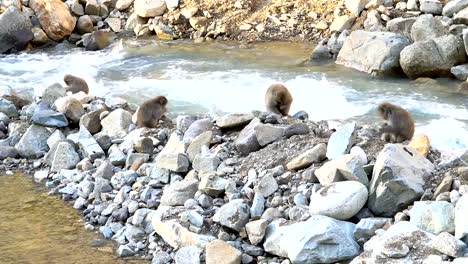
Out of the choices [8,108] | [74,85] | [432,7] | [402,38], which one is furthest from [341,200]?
[432,7]

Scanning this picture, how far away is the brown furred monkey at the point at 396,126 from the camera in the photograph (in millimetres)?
7871

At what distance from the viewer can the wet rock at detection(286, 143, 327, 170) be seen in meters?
6.93

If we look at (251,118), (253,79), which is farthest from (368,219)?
(253,79)

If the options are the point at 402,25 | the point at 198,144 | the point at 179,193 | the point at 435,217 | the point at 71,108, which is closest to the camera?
the point at 435,217

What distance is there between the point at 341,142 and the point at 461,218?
5.58 feet

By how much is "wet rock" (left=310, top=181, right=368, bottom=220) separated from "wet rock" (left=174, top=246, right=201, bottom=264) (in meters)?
0.98

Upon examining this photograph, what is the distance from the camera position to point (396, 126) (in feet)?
26.1

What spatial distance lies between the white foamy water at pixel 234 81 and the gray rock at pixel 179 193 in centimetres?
307

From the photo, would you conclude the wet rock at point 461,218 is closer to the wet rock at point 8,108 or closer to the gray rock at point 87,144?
the gray rock at point 87,144

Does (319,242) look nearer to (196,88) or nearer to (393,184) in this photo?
(393,184)

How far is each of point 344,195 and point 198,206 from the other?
4.53 ft

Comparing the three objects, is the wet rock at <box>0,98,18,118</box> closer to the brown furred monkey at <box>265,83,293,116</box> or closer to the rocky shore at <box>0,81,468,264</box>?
the rocky shore at <box>0,81,468,264</box>

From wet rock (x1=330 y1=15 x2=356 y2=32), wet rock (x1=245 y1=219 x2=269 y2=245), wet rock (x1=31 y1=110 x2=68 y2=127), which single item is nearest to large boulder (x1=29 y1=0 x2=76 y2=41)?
wet rock (x1=330 y1=15 x2=356 y2=32)

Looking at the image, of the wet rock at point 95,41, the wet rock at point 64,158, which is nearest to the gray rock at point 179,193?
the wet rock at point 64,158
